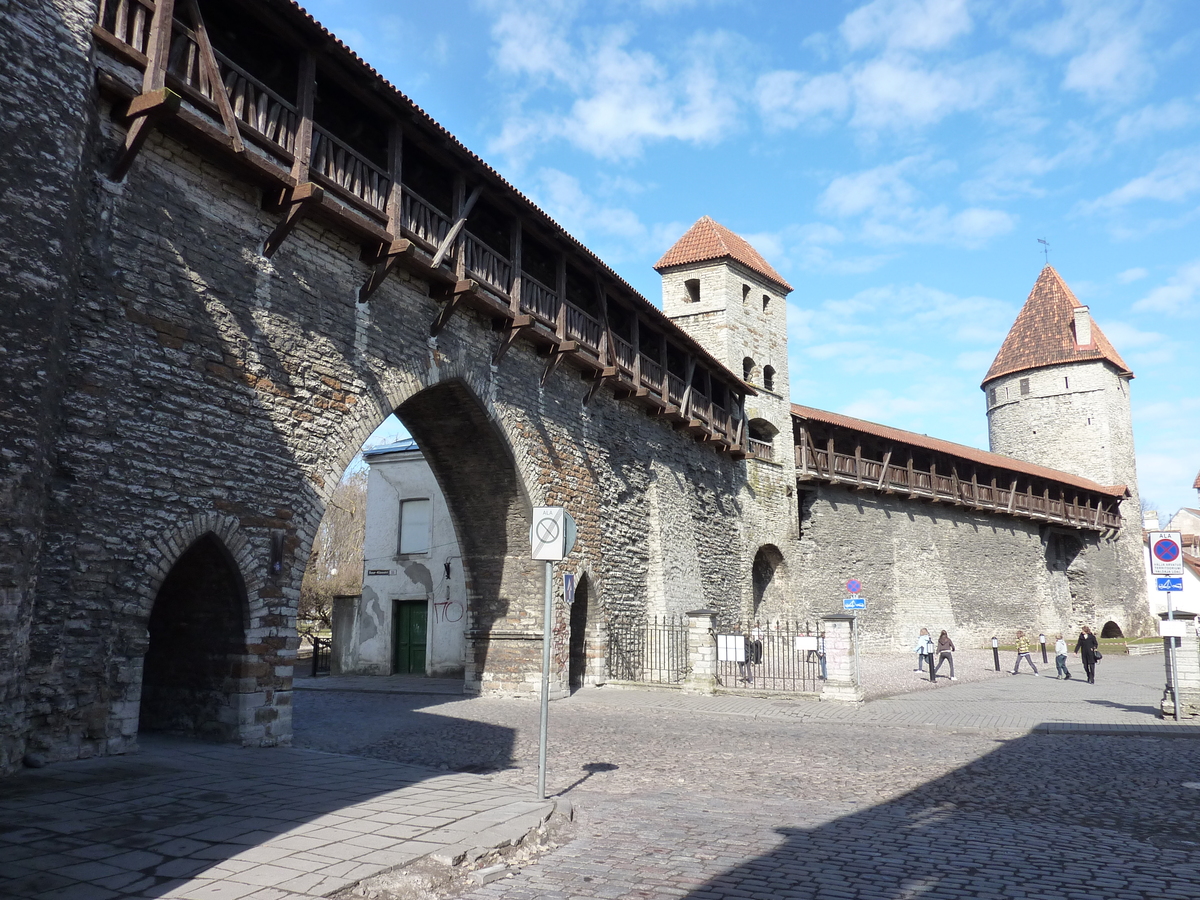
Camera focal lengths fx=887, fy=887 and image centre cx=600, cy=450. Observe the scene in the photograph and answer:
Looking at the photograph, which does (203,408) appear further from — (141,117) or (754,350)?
(754,350)

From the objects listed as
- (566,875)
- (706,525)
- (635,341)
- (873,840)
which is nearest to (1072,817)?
(873,840)

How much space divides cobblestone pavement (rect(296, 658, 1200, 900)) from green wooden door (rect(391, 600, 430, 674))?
6.18 meters

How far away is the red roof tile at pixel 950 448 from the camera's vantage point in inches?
1113

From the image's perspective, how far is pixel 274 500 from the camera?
9383 millimetres

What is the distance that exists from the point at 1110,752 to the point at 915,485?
22.3 meters

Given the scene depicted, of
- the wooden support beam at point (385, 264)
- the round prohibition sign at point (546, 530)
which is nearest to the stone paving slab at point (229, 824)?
the round prohibition sign at point (546, 530)

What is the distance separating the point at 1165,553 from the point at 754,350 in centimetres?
1480

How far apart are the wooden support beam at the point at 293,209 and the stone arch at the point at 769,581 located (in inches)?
750

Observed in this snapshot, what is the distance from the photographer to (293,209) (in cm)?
930

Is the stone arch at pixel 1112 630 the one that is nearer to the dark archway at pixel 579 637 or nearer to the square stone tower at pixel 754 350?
the square stone tower at pixel 754 350

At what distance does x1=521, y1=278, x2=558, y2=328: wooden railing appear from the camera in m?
14.4

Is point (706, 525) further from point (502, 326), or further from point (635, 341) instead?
point (502, 326)

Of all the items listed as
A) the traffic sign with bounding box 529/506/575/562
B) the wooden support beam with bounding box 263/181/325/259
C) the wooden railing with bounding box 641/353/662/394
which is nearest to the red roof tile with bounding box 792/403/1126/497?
the wooden railing with bounding box 641/353/662/394

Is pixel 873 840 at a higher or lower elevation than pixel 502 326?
lower
